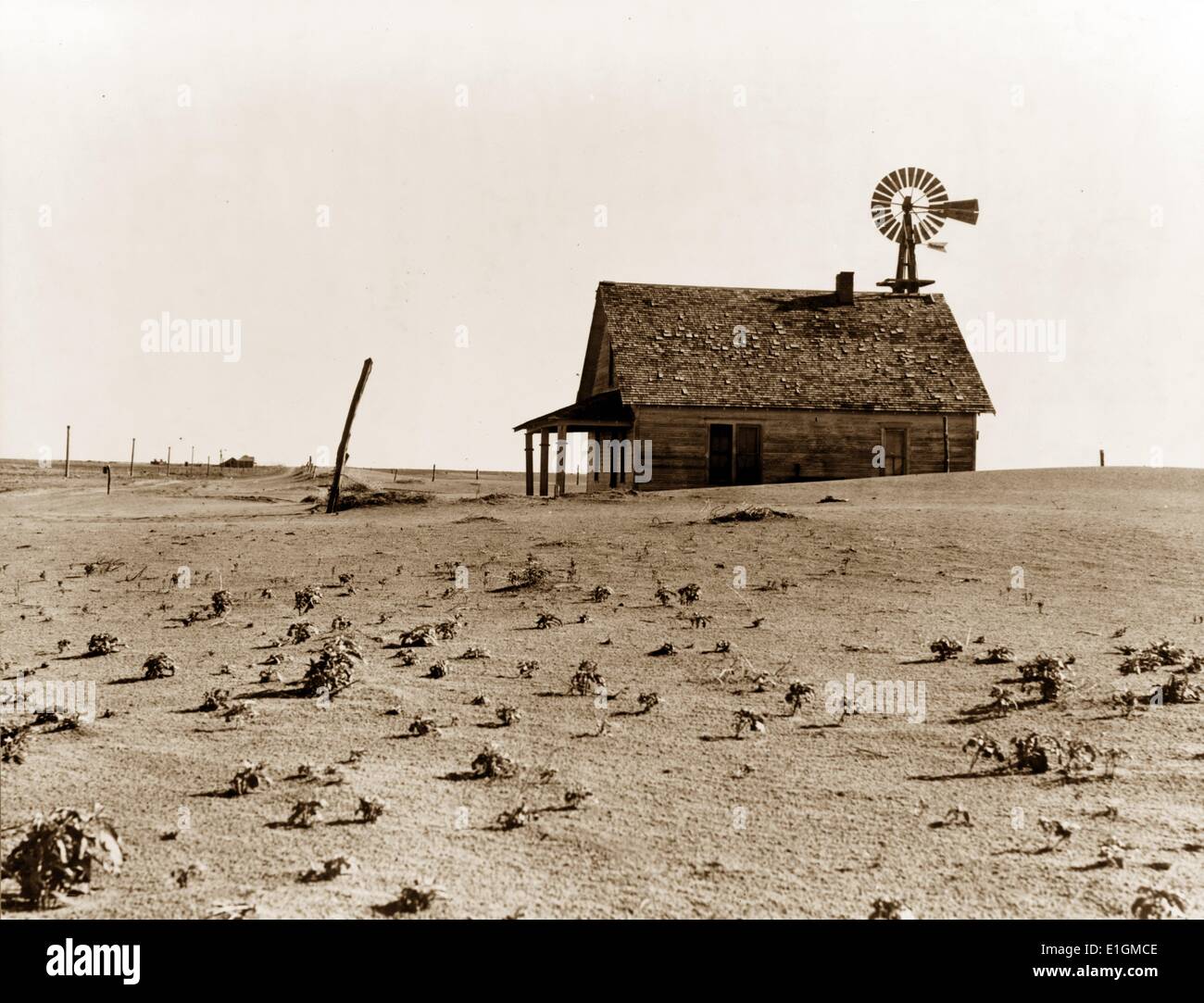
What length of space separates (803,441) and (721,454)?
A: 2137mm

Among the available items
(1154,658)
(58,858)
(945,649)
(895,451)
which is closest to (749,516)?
(945,649)

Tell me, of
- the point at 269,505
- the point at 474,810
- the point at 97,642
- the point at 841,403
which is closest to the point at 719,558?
the point at 97,642

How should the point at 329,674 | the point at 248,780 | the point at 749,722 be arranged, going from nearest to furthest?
1. the point at 248,780
2. the point at 749,722
3. the point at 329,674

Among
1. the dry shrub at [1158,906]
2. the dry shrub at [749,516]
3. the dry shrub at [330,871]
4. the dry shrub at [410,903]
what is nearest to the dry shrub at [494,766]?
the dry shrub at [330,871]

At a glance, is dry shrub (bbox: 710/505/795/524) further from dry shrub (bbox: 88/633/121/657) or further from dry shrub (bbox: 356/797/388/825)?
dry shrub (bbox: 356/797/388/825)

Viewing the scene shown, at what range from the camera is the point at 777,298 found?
3391cm

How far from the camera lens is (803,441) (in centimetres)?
3034

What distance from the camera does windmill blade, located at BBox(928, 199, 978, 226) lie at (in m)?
40.4

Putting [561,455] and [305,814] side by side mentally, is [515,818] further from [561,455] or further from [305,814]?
[561,455]

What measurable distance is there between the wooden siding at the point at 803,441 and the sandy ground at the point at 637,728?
39.6 ft

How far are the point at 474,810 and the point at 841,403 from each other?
82.3 ft

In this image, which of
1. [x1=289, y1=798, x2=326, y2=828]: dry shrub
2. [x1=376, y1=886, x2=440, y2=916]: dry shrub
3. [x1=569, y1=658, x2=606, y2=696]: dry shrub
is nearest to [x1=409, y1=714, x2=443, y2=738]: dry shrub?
[x1=569, y1=658, x2=606, y2=696]: dry shrub

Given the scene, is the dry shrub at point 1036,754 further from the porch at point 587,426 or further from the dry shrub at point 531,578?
the porch at point 587,426

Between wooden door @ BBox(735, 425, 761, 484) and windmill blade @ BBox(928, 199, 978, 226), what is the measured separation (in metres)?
14.9
